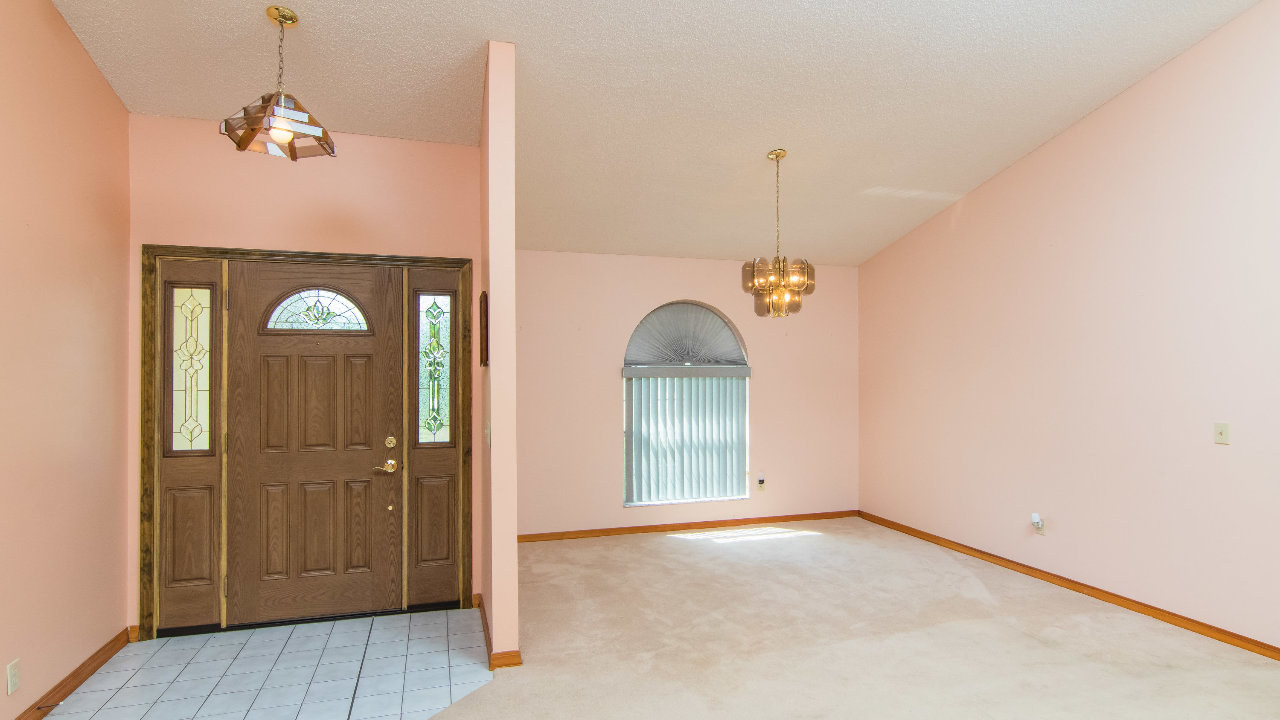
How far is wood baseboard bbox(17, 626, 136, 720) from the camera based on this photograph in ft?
8.64

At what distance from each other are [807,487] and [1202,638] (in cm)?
327

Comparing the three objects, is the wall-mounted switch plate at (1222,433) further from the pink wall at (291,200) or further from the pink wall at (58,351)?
the pink wall at (58,351)

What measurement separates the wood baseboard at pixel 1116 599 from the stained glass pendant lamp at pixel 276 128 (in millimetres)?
5039

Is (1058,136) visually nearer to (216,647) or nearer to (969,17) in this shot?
(969,17)

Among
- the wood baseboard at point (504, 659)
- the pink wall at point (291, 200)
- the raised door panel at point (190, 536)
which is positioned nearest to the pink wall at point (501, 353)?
the wood baseboard at point (504, 659)

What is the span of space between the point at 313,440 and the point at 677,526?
3.37 meters

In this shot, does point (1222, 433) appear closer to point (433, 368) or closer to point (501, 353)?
point (501, 353)

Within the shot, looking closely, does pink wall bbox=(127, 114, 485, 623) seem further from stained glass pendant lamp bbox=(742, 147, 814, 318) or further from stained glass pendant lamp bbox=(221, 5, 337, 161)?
stained glass pendant lamp bbox=(742, 147, 814, 318)

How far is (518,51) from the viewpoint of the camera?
325 centimetres

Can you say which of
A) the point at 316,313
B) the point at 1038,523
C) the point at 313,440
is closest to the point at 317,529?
the point at 313,440

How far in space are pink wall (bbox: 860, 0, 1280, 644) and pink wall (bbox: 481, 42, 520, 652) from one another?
3744mm

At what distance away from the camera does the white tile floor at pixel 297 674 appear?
271cm

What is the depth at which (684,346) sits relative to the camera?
6176 mm

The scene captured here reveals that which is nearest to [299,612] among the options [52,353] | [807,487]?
[52,353]
